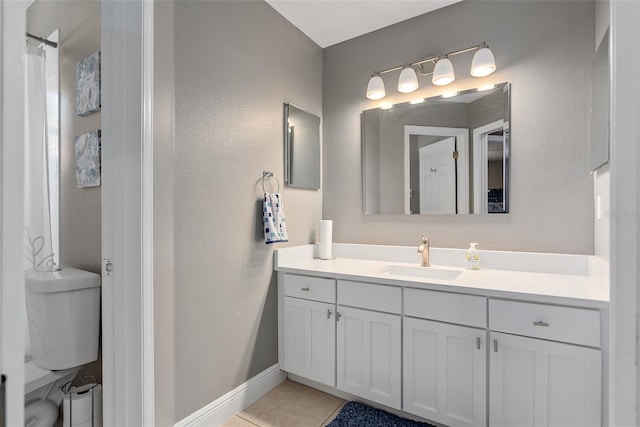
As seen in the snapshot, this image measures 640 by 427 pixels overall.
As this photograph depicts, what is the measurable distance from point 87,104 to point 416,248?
2156 millimetres

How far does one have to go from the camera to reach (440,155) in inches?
84.0

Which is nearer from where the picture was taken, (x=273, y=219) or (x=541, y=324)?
(x=541, y=324)

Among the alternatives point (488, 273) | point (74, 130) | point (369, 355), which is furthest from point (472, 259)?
point (74, 130)

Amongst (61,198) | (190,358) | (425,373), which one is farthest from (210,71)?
(425,373)

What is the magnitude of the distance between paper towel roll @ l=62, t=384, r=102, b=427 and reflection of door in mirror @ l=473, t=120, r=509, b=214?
7.74 feet

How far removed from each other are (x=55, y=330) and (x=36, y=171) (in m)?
0.99

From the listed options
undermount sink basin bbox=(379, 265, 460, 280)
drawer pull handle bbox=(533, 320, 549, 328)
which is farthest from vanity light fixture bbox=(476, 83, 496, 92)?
drawer pull handle bbox=(533, 320, 549, 328)

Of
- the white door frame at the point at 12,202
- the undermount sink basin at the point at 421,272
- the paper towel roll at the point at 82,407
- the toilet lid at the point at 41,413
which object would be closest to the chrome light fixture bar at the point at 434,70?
the undermount sink basin at the point at 421,272

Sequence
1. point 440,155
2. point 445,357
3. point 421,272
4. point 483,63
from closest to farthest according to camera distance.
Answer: point 445,357
point 483,63
point 421,272
point 440,155

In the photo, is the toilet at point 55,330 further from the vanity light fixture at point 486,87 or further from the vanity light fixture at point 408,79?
the vanity light fixture at point 486,87

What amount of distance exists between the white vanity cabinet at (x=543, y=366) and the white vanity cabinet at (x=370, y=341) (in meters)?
0.45

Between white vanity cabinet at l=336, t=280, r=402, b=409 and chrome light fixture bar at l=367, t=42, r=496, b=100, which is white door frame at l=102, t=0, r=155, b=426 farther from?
chrome light fixture bar at l=367, t=42, r=496, b=100

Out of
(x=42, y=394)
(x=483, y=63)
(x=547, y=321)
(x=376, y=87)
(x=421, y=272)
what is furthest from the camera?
(x=376, y=87)

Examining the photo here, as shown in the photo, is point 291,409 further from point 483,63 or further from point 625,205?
point 483,63
